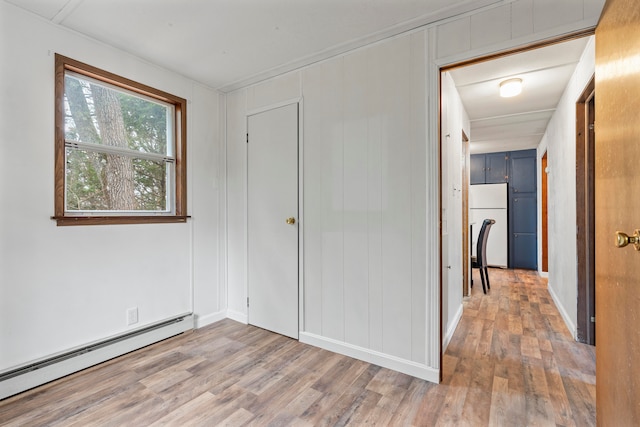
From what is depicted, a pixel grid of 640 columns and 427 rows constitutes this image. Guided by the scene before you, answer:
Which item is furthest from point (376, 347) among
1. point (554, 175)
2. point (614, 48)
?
point (554, 175)

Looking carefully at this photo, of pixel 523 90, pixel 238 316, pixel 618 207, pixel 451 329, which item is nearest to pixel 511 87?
pixel 523 90

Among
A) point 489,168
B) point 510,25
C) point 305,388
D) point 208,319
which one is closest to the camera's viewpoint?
point 510,25

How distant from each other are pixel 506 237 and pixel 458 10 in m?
5.33

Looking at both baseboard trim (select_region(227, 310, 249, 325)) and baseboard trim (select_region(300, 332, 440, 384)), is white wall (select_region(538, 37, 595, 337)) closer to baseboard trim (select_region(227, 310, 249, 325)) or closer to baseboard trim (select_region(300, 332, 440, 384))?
baseboard trim (select_region(300, 332, 440, 384))

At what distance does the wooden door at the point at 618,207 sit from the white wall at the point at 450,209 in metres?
1.04

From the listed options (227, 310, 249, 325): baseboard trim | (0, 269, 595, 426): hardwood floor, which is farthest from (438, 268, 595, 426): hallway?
(227, 310, 249, 325): baseboard trim

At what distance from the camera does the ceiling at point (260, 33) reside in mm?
1873

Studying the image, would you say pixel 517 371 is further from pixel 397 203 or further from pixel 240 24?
pixel 240 24

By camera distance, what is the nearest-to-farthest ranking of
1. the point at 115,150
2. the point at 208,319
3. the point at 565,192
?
the point at 115,150 → the point at 208,319 → the point at 565,192

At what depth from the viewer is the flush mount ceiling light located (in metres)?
2.82

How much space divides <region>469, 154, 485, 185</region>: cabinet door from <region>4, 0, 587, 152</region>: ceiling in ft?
10.9

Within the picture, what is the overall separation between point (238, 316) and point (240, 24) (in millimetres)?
2563

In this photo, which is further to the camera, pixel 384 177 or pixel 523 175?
pixel 523 175

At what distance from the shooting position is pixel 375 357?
7.34 feet
